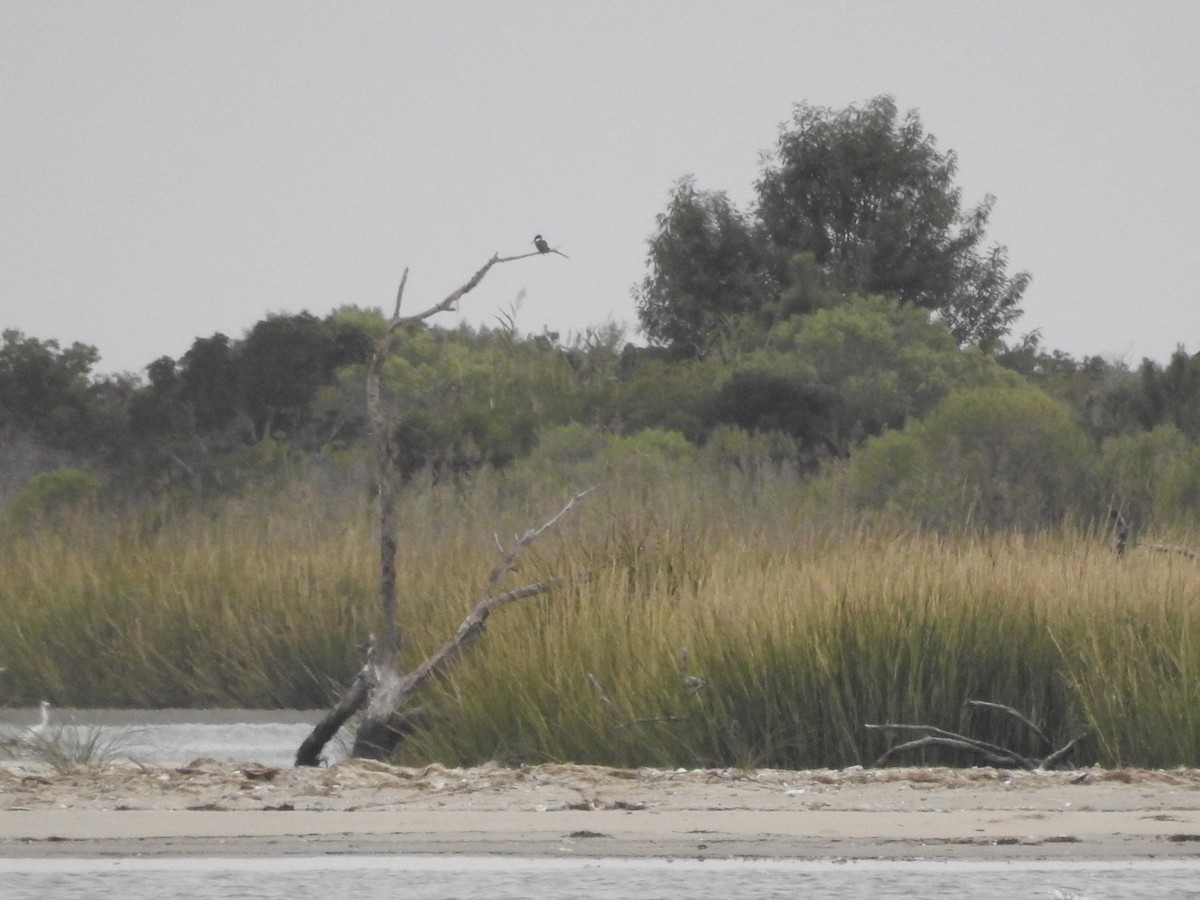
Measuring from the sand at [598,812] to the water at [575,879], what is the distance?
0.20 m

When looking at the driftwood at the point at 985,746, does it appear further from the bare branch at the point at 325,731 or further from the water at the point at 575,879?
the water at the point at 575,879

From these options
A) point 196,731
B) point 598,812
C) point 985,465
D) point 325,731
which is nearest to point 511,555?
point 325,731

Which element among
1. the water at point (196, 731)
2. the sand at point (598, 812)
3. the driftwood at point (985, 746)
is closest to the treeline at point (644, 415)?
the water at point (196, 731)

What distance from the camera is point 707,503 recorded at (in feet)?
54.9

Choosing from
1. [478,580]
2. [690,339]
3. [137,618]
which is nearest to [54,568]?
[137,618]

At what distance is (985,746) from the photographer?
905 centimetres

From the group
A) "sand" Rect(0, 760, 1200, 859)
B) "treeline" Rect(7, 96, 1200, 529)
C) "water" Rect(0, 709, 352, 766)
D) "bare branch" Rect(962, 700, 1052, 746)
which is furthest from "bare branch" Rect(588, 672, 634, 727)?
"treeline" Rect(7, 96, 1200, 529)

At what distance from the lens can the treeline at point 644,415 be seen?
20.4m

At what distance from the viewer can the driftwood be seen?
884 cm

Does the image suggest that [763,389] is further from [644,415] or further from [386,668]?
[386,668]

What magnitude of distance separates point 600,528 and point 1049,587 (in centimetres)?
422

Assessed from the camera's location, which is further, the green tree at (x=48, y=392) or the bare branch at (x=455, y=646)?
the green tree at (x=48, y=392)

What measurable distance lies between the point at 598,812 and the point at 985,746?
9.93 ft

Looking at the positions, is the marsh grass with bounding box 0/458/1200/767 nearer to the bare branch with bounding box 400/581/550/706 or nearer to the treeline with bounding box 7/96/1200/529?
the bare branch with bounding box 400/581/550/706
